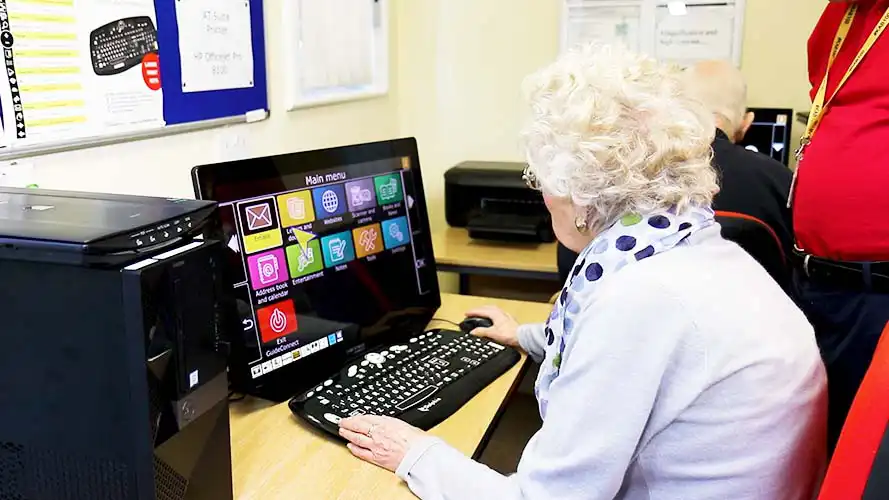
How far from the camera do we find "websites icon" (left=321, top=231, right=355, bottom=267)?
150 cm

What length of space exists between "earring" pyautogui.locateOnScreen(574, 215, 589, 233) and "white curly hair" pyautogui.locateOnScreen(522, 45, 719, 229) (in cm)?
2

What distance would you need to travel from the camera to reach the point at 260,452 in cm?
122

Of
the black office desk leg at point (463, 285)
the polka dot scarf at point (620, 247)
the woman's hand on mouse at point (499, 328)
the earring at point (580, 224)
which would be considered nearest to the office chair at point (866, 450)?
the polka dot scarf at point (620, 247)

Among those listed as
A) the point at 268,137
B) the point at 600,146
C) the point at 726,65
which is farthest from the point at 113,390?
the point at 726,65

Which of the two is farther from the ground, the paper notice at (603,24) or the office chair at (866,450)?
the paper notice at (603,24)

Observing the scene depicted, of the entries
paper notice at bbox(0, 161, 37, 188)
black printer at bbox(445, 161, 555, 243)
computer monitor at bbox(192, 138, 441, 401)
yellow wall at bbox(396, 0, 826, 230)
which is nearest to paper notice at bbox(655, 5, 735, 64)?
yellow wall at bbox(396, 0, 826, 230)

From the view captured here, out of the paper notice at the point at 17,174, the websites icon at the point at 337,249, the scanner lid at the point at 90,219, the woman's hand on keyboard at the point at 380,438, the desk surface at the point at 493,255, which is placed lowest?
the woman's hand on keyboard at the point at 380,438

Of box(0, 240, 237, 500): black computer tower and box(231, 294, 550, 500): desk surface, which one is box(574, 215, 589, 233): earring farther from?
box(0, 240, 237, 500): black computer tower

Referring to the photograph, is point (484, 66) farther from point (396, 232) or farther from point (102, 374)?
point (102, 374)

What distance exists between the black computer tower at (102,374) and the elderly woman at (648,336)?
394mm

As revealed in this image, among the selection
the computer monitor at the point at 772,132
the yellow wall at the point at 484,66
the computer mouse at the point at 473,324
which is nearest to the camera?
the computer mouse at the point at 473,324

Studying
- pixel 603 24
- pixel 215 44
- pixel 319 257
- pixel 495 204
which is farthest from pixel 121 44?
pixel 603 24

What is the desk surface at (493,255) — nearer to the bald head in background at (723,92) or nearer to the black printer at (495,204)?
the black printer at (495,204)

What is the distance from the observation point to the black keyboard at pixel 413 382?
131 centimetres
